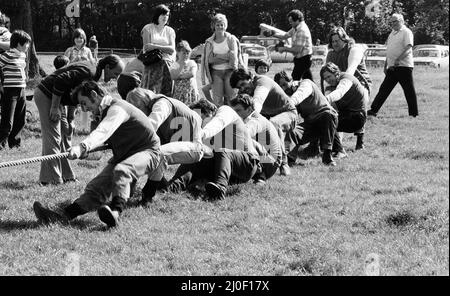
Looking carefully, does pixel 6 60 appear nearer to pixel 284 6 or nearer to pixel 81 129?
pixel 81 129

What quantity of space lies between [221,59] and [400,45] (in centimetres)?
324

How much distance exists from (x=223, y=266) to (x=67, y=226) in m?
1.63

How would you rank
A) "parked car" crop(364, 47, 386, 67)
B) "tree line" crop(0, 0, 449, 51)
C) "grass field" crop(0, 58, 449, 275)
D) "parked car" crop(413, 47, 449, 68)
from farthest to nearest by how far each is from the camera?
1. "tree line" crop(0, 0, 449, 51)
2. "parked car" crop(364, 47, 386, 67)
3. "parked car" crop(413, 47, 449, 68)
4. "grass field" crop(0, 58, 449, 275)

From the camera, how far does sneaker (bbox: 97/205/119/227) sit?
5.23 m

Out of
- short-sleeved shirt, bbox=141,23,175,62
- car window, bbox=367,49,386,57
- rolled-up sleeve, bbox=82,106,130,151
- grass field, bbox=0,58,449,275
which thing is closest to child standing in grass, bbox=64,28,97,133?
short-sleeved shirt, bbox=141,23,175,62

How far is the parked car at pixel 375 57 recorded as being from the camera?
95.8 ft

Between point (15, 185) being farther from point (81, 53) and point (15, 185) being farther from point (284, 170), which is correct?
point (81, 53)

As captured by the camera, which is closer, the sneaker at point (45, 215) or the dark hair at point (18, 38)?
the sneaker at point (45, 215)

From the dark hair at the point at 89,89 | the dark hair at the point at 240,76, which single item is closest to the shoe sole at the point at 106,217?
the dark hair at the point at 89,89

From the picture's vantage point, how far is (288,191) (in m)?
6.71

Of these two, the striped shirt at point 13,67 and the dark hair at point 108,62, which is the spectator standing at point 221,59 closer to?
the striped shirt at point 13,67

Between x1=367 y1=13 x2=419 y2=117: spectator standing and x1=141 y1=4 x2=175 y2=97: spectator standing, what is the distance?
12.8ft

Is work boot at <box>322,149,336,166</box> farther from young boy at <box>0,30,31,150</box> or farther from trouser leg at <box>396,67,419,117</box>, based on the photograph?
young boy at <box>0,30,31,150</box>

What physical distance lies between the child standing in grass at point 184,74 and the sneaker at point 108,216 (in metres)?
5.18
